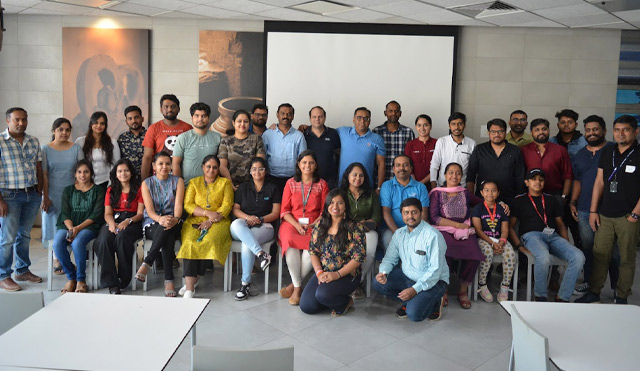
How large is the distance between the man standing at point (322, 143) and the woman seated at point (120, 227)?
6.08 feet

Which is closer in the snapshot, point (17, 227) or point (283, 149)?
point (17, 227)

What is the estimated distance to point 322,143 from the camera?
216 inches

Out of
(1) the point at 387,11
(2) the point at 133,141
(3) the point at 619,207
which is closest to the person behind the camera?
(3) the point at 619,207

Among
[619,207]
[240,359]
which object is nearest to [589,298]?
[619,207]

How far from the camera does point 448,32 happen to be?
6.82m

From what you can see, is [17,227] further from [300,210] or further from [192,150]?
[300,210]

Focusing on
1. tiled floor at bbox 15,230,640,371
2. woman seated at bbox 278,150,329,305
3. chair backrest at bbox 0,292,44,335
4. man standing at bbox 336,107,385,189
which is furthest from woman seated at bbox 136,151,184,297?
chair backrest at bbox 0,292,44,335

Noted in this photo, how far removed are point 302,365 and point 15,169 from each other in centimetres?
322

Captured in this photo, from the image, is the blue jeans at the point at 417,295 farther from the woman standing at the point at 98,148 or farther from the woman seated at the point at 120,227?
the woman standing at the point at 98,148

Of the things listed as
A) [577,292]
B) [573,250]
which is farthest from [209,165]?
[577,292]

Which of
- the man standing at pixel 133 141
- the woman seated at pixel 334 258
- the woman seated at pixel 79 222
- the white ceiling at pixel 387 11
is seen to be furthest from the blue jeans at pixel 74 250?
the white ceiling at pixel 387 11

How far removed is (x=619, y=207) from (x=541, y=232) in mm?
675

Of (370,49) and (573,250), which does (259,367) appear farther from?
(370,49)

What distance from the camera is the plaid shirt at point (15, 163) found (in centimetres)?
453
